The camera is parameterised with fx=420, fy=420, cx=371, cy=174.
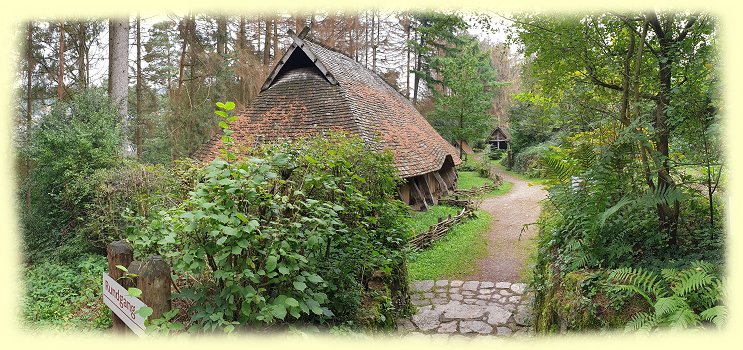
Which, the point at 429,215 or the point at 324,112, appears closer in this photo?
the point at 324,112

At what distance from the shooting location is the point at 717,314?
2662mm

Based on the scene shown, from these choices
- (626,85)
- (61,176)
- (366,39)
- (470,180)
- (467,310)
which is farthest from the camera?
(366,39)

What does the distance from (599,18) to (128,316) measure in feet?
17.8

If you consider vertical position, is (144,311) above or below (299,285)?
below

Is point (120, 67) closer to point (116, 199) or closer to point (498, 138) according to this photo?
point (116, 199)

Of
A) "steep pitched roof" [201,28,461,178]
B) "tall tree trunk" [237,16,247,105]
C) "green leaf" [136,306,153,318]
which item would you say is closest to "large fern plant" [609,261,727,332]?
"green leaf" [136,306,153,318]

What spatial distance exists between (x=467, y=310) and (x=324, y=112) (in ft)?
25.0

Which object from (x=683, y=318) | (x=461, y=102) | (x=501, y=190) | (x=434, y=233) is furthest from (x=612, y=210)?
(x=461, y=102)

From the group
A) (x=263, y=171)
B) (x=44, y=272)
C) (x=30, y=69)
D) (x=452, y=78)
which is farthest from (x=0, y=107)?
(x=452, y=78)

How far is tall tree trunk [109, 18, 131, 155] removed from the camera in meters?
11.4

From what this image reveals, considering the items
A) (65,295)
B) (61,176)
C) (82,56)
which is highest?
(82,56)

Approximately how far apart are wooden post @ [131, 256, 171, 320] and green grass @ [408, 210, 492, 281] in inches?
221

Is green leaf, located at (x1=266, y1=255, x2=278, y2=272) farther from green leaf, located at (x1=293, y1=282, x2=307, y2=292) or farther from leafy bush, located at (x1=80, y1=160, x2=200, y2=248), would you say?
leafy bush, located at (x1=80, y1=160, x2=200, y2=248)

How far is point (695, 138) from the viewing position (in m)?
3.76
